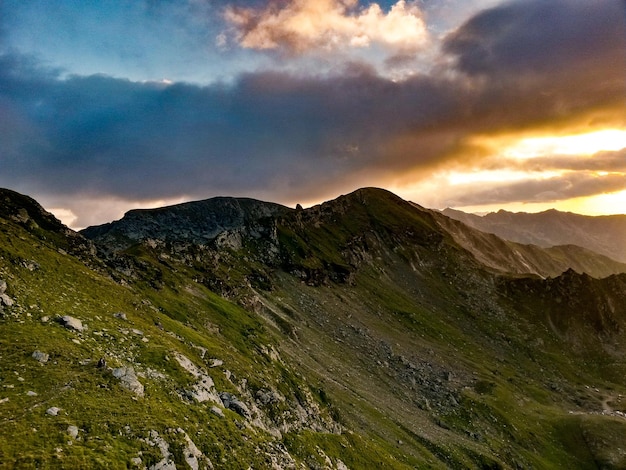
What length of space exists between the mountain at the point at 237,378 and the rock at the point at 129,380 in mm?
147

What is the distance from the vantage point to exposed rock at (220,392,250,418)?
156ft

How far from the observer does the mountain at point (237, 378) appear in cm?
3116

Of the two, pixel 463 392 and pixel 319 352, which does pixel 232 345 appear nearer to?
pixel 319 352

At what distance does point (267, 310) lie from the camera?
12694 cm

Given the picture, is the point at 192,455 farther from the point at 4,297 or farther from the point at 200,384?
the point at 4,297

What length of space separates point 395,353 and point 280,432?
3910 inches

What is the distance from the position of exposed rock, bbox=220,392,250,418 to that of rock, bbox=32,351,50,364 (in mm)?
19991

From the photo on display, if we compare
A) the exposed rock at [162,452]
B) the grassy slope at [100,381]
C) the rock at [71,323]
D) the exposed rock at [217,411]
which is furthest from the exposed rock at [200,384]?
the rock at [71,323]

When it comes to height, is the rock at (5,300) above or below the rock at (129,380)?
above

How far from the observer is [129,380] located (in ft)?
118

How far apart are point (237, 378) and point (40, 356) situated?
94.6ft

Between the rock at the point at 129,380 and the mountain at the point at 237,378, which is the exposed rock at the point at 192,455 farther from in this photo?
the rock at the point at 129,380

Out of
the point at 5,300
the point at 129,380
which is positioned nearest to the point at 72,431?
the point at 129,380

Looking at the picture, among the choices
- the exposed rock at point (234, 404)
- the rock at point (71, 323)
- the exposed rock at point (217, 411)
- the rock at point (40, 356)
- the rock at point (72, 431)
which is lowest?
the exposed rock at point (234, 404)
